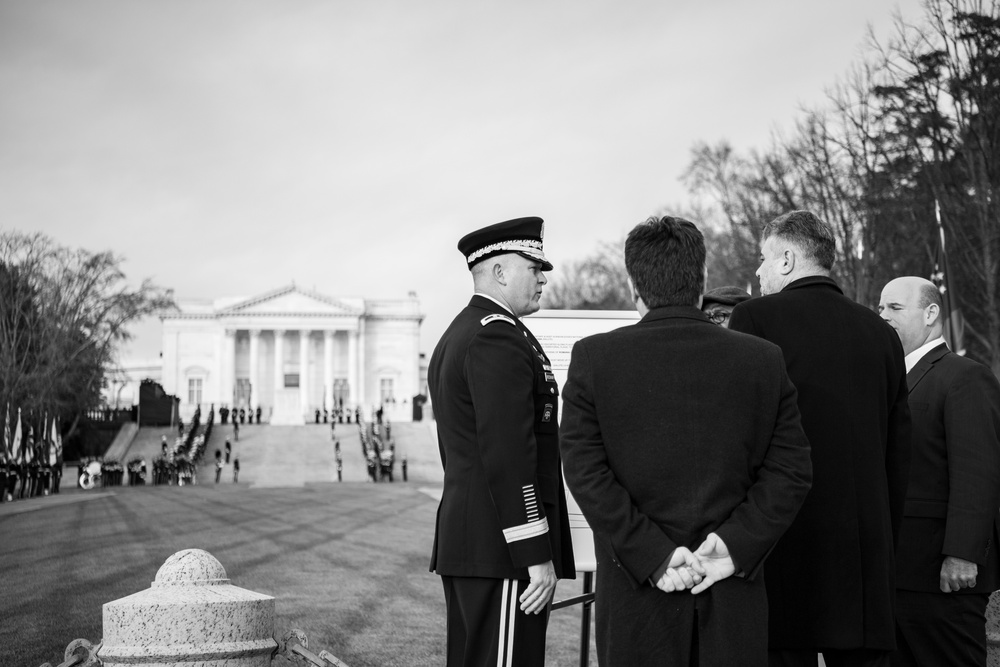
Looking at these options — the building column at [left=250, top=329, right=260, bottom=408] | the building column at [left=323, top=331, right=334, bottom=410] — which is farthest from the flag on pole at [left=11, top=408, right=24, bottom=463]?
the building column at [left=323, top=331, right=334, bottom=410]

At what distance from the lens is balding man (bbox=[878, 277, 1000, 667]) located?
483 centimetres

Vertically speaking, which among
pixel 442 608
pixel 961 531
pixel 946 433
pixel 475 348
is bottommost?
pixel 442 608

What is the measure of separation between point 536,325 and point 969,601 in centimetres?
277

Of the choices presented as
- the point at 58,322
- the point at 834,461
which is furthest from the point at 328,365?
the point at 834,461

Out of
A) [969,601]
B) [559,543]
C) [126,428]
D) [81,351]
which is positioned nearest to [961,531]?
[969,601]

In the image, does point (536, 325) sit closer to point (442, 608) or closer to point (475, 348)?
point (475, 348)

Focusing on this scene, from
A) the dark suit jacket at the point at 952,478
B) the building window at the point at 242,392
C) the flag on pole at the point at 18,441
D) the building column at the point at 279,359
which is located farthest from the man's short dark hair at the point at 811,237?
the building column at the point at 279,359

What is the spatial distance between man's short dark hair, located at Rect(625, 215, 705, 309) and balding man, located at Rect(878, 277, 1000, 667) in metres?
2.04

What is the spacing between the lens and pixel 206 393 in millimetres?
89000

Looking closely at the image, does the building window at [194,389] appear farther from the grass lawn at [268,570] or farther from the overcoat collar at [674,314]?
the overcoat collar at [674,314]

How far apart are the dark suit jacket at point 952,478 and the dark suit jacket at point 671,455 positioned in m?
1.77

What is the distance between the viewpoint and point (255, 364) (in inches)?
3504

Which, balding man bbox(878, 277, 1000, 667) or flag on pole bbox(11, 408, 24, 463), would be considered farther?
flag on pole bbox(11, 408, 24, 463)

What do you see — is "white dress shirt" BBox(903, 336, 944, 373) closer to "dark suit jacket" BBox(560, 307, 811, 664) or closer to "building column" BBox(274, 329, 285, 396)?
"dark suit jacket" BBox(560, 307, 811, 664)
